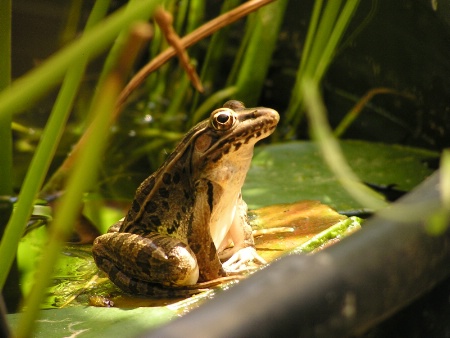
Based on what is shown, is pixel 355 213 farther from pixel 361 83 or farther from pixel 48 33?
pixel 48 33

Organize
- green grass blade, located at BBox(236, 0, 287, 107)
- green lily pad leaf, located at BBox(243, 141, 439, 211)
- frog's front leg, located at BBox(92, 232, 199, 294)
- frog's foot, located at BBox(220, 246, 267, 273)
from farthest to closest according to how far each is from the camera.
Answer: green grass blade, located at BBox(236, 0, 287, 107)
green lily pad leaf, located at BBox(243, 141, 439, 211)
frog's foot, located at BBox(220, 246, 267, 273)
frog's front leg, located at BBox(92, 232, 199, 294)

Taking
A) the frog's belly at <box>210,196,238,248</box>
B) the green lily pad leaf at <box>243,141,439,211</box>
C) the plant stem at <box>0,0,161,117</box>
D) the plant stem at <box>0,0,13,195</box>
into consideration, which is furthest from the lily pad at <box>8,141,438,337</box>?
the plant stem at <box>0,0,161,117</box>

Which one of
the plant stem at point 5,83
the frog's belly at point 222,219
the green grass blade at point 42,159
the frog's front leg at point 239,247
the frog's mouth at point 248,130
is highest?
the plant stem at point 5,83

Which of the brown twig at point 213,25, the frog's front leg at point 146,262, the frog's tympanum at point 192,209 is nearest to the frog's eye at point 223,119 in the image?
the frog's tympanum at point 192,209

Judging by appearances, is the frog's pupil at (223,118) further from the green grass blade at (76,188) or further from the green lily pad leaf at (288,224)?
the green grass blade at (76,188)

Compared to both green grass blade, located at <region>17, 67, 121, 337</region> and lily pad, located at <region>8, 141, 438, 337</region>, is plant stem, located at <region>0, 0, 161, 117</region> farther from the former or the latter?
lily pad, located at <region>8, 141, 438, 337</region>

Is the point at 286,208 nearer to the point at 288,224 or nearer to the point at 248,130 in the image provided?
the point at 288,224

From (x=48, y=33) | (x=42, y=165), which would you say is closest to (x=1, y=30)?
(x=42, y=165)
